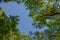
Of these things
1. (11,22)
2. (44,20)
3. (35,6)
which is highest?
(11,22)

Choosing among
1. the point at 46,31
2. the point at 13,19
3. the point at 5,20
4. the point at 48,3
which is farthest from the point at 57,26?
the point at 5,20

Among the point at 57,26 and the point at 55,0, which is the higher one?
the point at 55,0

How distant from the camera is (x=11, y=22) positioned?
6.50 metres

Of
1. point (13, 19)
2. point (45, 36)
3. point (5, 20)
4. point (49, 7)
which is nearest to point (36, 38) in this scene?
point (45, 36)

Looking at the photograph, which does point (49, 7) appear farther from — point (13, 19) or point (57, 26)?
point (13, 19)

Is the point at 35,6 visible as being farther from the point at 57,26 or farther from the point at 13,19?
the point at 13,19

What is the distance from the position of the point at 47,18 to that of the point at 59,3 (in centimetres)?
103

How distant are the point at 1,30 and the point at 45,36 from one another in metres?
5.39

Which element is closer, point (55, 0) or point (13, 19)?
point (13, 19)

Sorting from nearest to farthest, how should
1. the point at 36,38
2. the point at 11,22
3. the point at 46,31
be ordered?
the point at 11,22 < the point at 36,38 < the point at 46,31

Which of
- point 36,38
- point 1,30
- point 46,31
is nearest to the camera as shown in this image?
point 1,30

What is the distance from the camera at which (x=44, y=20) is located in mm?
10805

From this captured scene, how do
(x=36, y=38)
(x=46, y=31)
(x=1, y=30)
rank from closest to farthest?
(x=1, y=30), (x=36, y=38), (x=46, y=31)

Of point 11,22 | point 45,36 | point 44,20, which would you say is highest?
point 11,22
